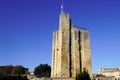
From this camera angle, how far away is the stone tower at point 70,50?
30250 millimetres

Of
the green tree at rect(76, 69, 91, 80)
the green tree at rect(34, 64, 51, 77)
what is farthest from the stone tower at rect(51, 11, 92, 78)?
the green tree at rect(34, 64, 51, 77)

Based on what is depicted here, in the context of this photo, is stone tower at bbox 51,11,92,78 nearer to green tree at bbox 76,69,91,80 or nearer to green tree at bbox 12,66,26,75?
green tree at bbox 76,69,91,80

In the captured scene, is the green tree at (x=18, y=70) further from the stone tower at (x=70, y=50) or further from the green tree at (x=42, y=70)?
the stone tower at (x=70, y=50)

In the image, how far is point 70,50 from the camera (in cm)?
3100

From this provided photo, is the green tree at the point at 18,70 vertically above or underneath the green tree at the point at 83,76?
above

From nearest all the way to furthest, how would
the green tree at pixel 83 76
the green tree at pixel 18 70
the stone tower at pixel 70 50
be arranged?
the green tree at pixel 83 76 < the stone tower at pixel 70 50 < the green tree at pixel 18 70

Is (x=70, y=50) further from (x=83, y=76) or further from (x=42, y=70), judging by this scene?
(x=42, y=70)

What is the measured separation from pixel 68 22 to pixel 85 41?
3.40m

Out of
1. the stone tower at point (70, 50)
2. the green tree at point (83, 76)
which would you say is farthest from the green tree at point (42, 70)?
the green tree at point (83, 76)

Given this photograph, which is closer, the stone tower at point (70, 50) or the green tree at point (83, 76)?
the green tree at point (83, 76)

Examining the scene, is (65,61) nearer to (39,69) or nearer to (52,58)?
(52,58)

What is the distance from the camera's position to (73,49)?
31.1 m

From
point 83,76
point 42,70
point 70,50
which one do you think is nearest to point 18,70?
point 42,70

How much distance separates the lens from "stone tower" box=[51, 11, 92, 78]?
99.2 ft
